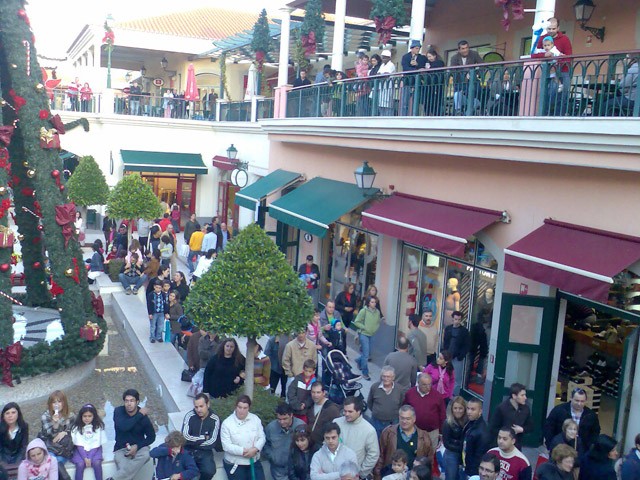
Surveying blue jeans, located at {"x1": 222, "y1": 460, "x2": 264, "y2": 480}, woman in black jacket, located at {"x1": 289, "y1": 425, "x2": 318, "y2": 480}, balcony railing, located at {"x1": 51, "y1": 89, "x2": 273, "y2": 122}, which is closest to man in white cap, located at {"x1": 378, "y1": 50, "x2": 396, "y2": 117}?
woman in black jacket, located at {"x1": 289, "y1": 425, "x2": 318, "y2": 480}

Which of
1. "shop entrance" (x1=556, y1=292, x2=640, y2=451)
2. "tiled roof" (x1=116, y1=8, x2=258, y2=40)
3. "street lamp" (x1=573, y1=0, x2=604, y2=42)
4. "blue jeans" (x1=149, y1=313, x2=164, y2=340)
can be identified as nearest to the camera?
"shop entrance" (x1=556, y1=292, x2=640, y2=451)

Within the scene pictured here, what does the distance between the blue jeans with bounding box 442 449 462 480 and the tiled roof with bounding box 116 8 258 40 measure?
29666 mm

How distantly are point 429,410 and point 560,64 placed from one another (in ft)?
15.9

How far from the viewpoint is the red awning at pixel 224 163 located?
2572cm

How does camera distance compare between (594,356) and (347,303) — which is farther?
(347,303)

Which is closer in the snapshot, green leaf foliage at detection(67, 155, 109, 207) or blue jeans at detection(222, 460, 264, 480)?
blue jeans at detection(222, 460, 264, 480)

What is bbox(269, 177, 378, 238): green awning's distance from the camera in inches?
554

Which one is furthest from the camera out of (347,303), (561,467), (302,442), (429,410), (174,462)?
(347,303)

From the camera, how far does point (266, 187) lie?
62.9 feet

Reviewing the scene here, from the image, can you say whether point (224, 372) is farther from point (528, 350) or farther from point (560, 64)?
point (560, 64)

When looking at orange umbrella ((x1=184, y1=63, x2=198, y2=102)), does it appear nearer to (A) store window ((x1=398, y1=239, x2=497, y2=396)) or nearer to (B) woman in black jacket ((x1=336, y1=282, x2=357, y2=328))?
(B) woman in black jacket ((x1=336, y1=282, x2=357, y2=328))

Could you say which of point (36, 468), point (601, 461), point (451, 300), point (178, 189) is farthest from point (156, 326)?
point (178, 189)

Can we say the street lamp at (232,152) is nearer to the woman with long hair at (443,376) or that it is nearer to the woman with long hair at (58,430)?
the woman with long hair at (443,376)

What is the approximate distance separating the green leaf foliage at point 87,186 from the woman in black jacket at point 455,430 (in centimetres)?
1687
